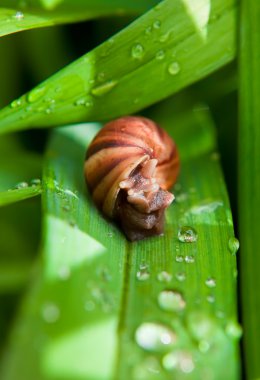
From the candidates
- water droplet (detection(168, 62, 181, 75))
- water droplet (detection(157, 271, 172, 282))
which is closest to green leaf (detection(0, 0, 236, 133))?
water droplet (detection(168, 62, 181, 75))

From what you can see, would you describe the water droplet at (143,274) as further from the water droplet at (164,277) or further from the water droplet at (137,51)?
the water droplet at (137,51)

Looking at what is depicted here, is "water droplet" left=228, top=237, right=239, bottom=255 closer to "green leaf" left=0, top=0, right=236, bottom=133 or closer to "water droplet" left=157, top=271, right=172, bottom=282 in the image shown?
"water droplet" left=157, top=271, right=172, bottom=282

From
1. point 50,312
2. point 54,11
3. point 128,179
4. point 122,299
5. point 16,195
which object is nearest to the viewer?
point 50,312

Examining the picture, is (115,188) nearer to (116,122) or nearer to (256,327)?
(116,122)

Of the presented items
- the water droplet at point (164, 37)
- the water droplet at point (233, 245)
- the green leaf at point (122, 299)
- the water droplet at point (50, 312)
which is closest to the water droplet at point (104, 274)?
the green leaf at point (122, 299)

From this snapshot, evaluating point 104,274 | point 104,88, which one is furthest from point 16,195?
point 104,88

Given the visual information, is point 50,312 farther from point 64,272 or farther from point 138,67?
point 138,67
